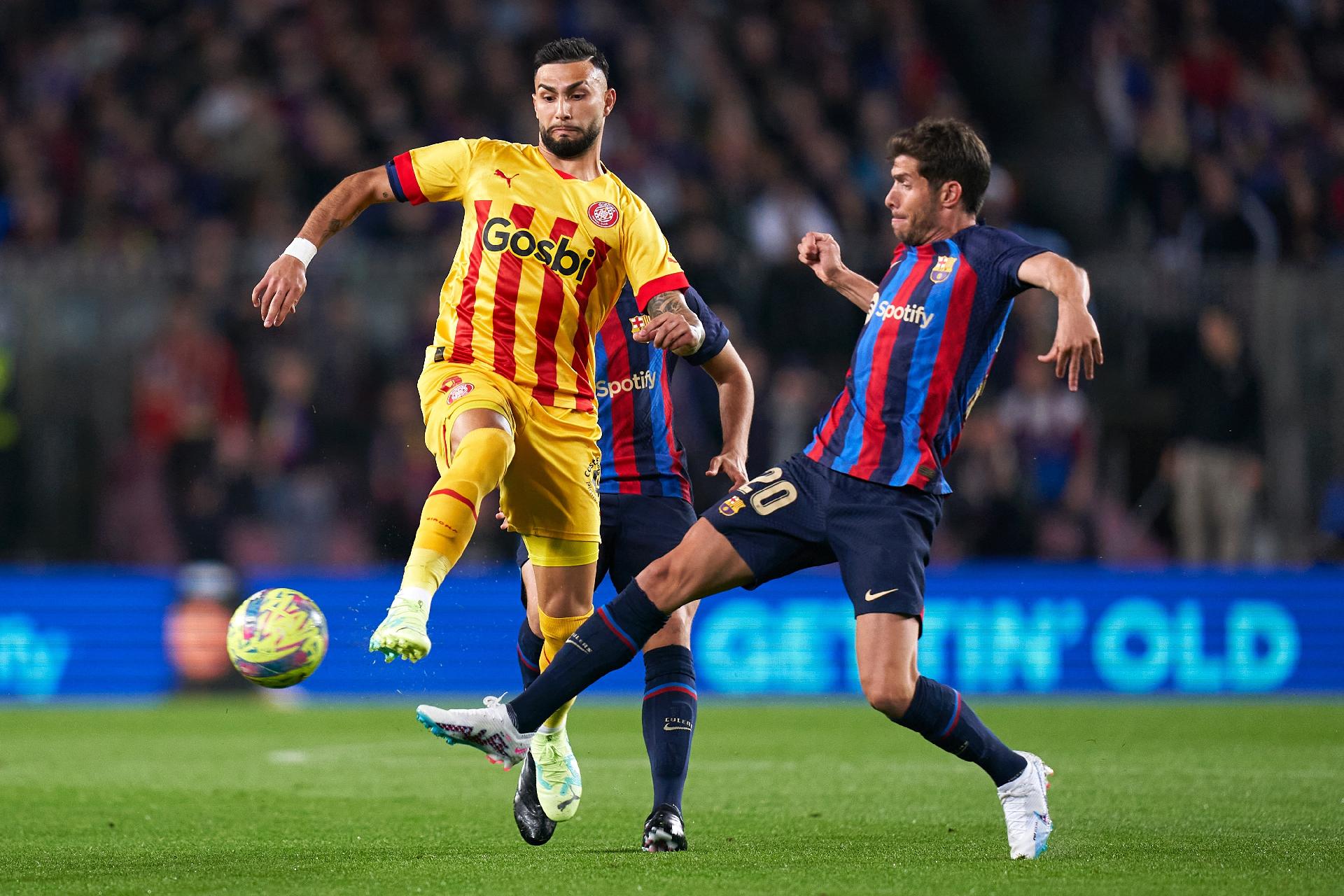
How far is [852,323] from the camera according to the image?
13.6 meters

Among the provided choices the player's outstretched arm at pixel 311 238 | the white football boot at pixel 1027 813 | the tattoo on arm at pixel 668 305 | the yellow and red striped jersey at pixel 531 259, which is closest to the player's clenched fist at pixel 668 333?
the tattoo on arm at pixel 668 305

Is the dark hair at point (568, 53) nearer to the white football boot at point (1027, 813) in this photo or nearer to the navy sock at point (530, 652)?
the navy sock at point (530, 652)

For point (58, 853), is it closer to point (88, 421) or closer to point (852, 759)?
point (852, 759)

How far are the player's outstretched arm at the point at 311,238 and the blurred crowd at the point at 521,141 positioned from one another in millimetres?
6687

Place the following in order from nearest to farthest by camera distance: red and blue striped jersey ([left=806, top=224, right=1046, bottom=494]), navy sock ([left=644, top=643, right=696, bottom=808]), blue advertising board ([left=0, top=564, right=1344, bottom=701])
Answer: red and blue striped jersey ([left=806, top=224, right=1046, bottom=494]) < navy sock ([left=644, top=643, right=696, bottom=808]) < blue advertising board ([left=0, top=564, right=1344, bottom=701])

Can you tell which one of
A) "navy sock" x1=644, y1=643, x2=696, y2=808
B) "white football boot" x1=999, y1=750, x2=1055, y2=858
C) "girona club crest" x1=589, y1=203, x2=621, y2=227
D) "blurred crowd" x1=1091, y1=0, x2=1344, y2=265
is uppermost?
"blurred crowd" x1=1091, y1=0, x2=1344, y2=265

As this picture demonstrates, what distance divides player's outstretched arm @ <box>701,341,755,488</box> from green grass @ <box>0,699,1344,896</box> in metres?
1.30

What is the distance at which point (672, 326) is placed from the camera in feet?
19.2

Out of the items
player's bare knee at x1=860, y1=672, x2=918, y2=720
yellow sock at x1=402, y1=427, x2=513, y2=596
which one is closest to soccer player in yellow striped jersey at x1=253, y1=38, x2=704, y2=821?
yellow sock at x1=402, y1=427, x2=513, y2=596

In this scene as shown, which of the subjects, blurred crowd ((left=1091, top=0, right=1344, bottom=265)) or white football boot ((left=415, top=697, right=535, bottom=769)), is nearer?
white football boot ((left=415, top=697, right=535, bottom=769))

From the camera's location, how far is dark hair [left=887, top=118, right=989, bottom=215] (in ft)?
18.9

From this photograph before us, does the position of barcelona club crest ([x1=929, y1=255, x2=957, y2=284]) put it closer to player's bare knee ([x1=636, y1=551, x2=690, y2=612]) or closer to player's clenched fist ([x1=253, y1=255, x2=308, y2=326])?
player's bare knee ([x1=636, y1=551, x2=690, y2=612])

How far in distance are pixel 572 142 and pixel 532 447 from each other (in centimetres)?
107

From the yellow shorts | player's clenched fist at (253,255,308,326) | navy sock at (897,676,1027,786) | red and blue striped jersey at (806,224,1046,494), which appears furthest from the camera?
the yellow shorts
